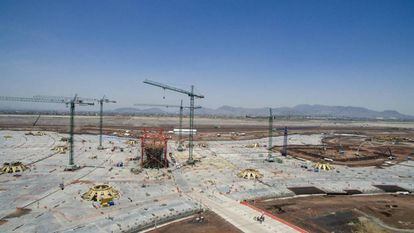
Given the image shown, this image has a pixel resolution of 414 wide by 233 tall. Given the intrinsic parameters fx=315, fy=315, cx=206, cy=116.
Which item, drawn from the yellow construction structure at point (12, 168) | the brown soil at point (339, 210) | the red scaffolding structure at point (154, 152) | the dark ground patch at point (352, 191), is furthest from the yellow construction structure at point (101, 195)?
the dark ground patch at point (352, 191)

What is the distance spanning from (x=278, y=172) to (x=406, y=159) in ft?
239

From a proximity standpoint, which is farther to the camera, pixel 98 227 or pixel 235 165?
pixel 235 165

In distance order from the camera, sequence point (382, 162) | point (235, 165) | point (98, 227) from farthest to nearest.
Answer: point (382, 162)
point (235, 165)
point (98, 227)

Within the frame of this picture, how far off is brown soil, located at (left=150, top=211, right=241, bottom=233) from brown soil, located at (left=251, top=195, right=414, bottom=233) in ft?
39.7

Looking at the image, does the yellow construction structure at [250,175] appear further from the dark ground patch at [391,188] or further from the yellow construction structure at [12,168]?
the yellow construction structure at [12,168]

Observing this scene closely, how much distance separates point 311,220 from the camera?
5950cm

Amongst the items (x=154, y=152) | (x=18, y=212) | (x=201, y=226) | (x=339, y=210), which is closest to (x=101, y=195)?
(x=18, y=212)

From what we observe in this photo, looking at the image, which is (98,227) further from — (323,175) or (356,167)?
(356,167)

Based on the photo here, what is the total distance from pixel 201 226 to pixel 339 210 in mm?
30426

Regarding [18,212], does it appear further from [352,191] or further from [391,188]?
[391,188]

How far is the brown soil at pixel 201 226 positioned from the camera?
53.5 m

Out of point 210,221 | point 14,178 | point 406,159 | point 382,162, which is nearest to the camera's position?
point 210,221

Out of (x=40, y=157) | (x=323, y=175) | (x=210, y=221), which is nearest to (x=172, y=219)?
(x=210, y=221)

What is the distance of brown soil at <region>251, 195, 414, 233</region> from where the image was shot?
190 ft
